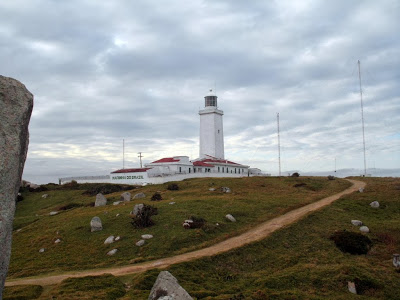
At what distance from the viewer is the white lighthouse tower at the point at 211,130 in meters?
82.1

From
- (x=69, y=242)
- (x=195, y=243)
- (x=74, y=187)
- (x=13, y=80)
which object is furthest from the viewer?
(x=74, y=187)

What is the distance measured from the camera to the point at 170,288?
12.8 metres

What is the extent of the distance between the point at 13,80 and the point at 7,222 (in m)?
4.36

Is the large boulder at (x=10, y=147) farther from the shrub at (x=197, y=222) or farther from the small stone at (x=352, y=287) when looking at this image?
the shrub at (x=197, y=222)

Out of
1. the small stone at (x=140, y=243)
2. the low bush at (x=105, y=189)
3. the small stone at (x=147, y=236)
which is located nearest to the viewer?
the small stone at (x=140, y=243)

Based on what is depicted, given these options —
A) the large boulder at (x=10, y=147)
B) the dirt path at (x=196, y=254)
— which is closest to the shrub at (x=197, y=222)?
the dirt path at (x=196, y=254)

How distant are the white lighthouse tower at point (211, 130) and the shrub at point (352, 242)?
5660cm

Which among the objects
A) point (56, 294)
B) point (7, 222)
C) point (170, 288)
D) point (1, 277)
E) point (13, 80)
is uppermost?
point (13, 80)

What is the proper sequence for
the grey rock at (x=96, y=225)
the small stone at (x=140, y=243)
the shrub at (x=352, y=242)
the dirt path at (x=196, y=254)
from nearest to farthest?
the dirt path at (x=196, y=254), the shrub at (x=352, y=242), the small stone at (x=140, y=243), the grey rock at (x=96, y=225)

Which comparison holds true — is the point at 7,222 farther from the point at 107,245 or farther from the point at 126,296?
the point at 107,245

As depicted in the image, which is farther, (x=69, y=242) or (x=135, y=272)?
(x=69, y=242)

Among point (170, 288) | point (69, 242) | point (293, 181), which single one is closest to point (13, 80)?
point (170, 288)

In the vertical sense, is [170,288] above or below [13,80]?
below

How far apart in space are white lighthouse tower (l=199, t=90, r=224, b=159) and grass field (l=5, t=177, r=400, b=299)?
42.6 m
